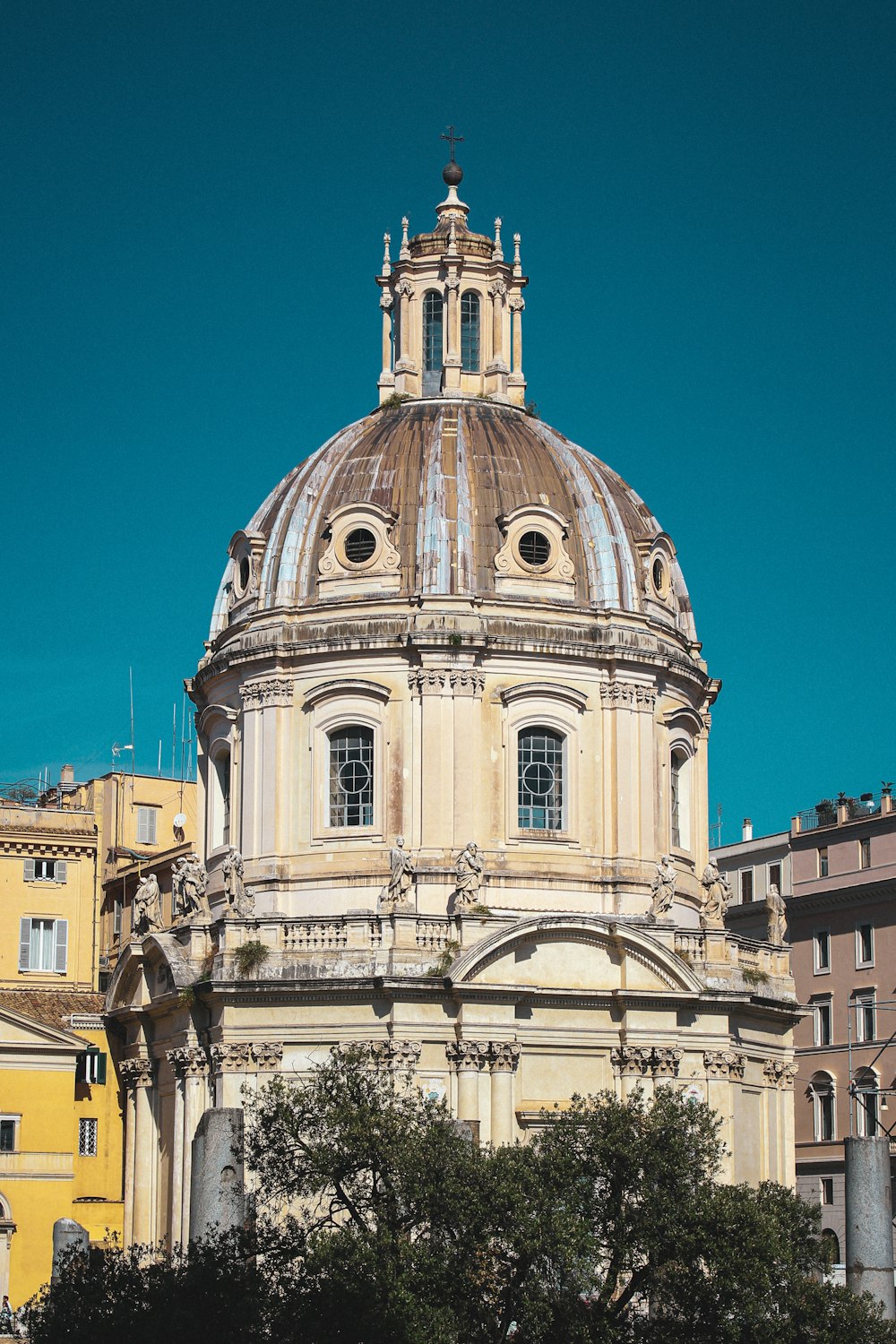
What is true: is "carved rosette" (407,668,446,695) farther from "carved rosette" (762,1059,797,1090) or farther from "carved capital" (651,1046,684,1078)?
"carved rosette" (762,1059,797,1090)

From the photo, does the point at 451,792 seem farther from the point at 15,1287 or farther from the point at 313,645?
the point at 15,1287

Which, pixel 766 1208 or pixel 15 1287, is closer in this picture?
pixel 766 1208

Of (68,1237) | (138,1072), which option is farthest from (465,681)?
(68,1237)

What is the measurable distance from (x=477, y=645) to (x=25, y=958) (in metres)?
18.2

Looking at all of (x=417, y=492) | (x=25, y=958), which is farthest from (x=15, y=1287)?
(x=417, y=492)

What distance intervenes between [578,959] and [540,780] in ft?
18.5

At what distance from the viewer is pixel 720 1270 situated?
4303cm

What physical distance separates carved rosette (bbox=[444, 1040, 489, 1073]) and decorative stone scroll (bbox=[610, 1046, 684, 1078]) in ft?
11.5

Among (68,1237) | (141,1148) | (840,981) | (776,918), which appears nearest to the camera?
(68,1237)

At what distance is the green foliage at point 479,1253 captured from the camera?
39219 mm

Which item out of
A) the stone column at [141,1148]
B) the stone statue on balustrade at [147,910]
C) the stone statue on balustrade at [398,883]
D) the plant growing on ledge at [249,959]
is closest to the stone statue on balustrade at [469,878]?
the stone statue on balustrade at [398,883]

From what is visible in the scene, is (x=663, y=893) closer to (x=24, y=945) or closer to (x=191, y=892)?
(x=191, y=892)

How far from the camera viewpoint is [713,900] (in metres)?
64.6

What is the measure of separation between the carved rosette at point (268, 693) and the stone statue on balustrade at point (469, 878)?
749cm
